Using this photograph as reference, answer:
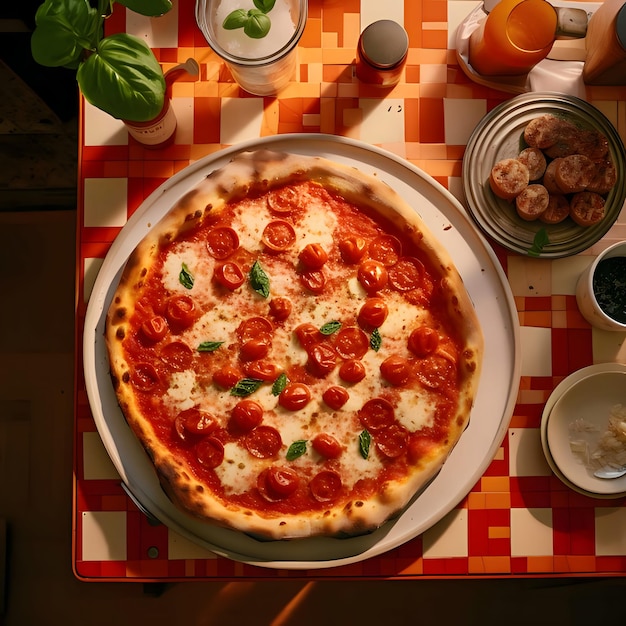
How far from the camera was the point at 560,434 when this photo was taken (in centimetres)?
190

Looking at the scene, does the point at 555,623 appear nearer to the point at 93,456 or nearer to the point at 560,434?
the point at 560,434

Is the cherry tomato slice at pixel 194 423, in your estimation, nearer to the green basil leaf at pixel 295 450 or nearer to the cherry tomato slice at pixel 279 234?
the green basil leaf at pixel 295 450

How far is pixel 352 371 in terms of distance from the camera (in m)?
1.79

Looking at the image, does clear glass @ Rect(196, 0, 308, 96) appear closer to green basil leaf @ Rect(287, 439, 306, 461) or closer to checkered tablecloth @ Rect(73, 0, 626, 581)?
checkered tablecloth @ Rect(73, 0, 626, 581)

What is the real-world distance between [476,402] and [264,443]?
0.62 meters

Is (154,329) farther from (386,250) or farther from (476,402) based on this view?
(476,402)

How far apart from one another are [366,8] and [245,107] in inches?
19.0

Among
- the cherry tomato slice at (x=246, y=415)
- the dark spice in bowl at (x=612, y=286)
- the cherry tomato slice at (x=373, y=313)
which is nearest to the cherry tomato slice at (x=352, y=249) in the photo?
the cherry tomato slice at (x=373, y=313)

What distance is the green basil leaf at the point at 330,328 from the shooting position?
181cm

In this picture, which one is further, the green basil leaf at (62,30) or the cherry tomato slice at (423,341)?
the cherry tomato slice at (423,341)

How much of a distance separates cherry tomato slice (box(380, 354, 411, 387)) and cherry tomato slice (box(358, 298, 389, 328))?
104 millimetres

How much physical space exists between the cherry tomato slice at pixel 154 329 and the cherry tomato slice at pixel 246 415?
29cm

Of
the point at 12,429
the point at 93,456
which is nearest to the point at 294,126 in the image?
the point at 93,456

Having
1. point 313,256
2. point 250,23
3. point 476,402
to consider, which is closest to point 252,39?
point 250,23
